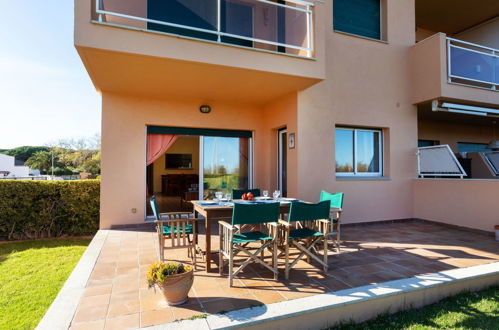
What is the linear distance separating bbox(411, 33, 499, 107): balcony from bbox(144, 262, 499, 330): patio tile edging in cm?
477

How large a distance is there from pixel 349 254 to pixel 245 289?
205 centimetres

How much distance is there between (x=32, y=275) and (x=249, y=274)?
3.38 meters

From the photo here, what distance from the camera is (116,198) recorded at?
6289mm

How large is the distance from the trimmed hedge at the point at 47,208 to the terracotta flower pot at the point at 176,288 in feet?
16.8

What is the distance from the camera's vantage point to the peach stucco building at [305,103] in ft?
16.8

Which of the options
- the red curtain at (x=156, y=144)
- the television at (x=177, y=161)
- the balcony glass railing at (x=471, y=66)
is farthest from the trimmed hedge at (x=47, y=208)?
the balcony glass railing at (x=471, y=66)

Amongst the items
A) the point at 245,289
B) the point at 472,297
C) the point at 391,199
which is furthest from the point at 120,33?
the point at 391,199

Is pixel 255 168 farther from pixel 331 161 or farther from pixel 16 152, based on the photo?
pixel 16 152

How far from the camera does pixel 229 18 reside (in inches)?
201

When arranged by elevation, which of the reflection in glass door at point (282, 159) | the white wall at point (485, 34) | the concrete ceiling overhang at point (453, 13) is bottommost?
the reflection in glass door at point (282, 159)

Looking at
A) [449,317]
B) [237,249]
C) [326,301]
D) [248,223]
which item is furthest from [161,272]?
[449,317]

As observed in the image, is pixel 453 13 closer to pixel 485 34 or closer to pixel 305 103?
pixel 485 34

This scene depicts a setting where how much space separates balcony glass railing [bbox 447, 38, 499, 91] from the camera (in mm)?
6824

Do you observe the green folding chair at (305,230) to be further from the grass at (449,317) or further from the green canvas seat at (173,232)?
the green canvas seat at (173,232)
